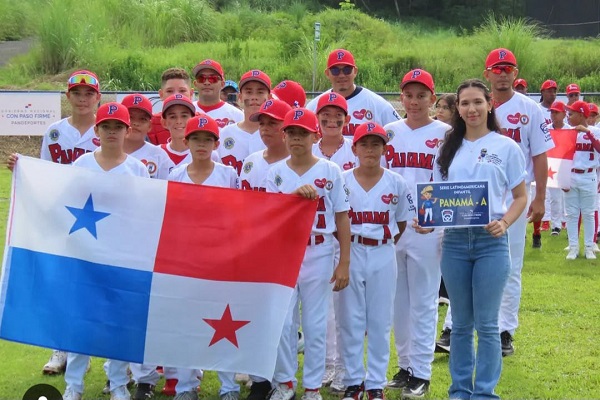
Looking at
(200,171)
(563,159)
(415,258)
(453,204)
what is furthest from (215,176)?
(563,159)

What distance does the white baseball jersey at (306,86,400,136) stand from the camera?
27.2 ft

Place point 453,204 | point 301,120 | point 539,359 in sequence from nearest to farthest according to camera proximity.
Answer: point 453,204 → point 301,120 → point 539,359

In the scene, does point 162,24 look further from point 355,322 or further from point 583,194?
point 355,322

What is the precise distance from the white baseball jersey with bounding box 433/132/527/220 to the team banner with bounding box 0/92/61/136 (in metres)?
16.6

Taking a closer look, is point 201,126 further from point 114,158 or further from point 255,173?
point 114,158

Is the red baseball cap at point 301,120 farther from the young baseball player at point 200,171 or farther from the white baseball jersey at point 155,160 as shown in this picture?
the white baseball jersey at point 155,160

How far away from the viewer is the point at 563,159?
13812 mm

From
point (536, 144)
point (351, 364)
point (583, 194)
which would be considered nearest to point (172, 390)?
point (351, 364)

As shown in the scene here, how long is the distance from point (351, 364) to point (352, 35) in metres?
29.5

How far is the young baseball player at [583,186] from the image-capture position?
14.1 m

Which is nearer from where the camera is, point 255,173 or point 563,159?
point 255,173

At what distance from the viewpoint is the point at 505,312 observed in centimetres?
859

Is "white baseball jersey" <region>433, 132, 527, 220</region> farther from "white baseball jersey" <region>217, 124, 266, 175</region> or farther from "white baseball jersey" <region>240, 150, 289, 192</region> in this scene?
"white baseball jersey" <region>217, 124, 266, 175</region>

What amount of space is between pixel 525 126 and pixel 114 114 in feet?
11.6
